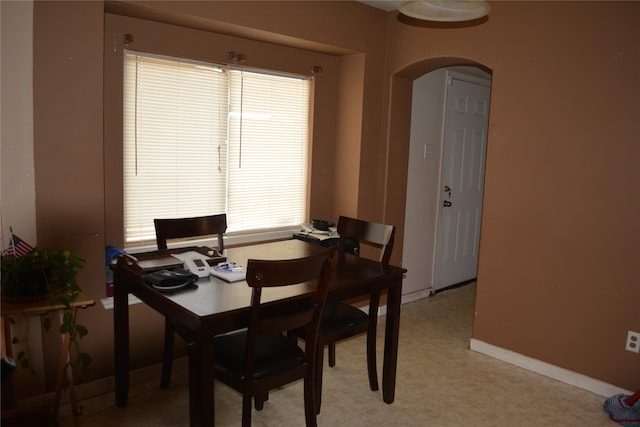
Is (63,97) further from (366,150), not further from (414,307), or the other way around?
(414,307)

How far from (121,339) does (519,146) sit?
2667 millimetres

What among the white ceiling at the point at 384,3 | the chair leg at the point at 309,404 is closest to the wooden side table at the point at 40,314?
the chair leg at the point at 309,404

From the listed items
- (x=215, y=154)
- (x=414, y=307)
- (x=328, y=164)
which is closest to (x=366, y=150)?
(x=328, y=164)

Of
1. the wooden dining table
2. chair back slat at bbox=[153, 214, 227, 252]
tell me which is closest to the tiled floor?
the wooden dining table

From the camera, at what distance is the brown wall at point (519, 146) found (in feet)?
8.11

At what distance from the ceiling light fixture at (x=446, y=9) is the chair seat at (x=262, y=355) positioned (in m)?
1.63

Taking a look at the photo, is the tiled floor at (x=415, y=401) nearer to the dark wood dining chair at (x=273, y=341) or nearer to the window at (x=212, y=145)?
the dark wood dining chair at (x=273, y=341)

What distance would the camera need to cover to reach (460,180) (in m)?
4.86

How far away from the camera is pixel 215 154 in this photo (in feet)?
11.1

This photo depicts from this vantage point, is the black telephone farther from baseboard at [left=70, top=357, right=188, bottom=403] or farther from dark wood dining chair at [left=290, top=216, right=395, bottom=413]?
baseboard at [left=70, top=357, right=188, bottom=403]

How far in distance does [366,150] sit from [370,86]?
0.50 metres

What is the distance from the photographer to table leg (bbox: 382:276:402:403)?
2668 mm

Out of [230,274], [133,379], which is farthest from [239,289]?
[133,379]

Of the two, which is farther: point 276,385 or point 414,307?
point 414,307
